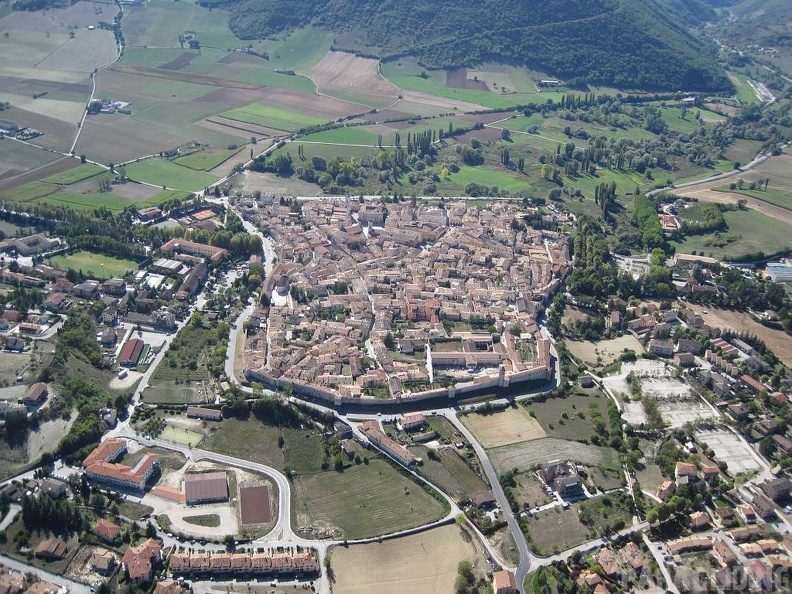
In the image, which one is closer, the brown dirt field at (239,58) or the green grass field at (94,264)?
the green grass field at (94,264)

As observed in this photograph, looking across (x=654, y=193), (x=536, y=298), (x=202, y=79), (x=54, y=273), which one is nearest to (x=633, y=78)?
(x=654, y=193)

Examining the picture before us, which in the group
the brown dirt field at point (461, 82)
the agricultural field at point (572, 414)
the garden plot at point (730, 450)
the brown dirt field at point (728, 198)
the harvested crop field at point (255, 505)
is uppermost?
the brown dirt field at point (461, 82)

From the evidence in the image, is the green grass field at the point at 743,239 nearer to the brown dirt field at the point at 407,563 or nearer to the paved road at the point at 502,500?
the paved road at the point at 502,500

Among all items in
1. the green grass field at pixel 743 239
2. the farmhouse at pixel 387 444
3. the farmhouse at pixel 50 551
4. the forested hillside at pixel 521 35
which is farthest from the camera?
the forested hillside at pixel 521 35

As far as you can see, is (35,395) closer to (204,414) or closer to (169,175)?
(204,414)

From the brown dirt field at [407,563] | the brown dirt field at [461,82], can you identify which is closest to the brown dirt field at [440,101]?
the brown dirt field at [461,82]

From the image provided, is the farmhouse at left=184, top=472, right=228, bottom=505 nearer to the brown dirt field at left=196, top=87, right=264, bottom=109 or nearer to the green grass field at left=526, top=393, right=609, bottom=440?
the green grass field at left=526, top=393, right=609, bottom=440

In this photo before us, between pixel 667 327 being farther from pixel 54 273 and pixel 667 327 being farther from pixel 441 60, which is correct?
pixel 441 60

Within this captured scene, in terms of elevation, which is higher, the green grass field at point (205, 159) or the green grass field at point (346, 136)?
the green grass field at point (346, 136)

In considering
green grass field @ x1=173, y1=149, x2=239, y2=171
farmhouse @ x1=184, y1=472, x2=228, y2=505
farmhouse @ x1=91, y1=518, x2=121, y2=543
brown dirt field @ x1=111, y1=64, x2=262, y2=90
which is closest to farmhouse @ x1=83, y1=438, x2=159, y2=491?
farmhouse @ x1=184, y1=472, x2=228, y2=505
